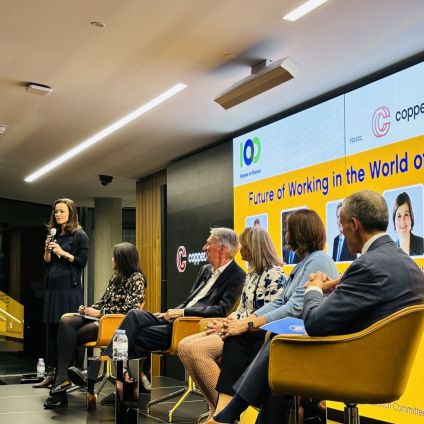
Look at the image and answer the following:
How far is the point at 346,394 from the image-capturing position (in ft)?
7.83

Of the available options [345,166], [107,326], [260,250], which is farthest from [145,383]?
[345,166]

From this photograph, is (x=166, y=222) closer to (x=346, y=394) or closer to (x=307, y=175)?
(x=307, y=175)

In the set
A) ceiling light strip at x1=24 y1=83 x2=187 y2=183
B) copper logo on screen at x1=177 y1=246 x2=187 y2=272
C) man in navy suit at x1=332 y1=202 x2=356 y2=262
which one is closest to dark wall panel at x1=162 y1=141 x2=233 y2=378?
copper logo on screen at x1=177 y1=246 x2=187 y2=272

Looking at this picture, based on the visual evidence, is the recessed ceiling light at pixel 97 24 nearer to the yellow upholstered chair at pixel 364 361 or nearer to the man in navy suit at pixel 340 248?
the man in navy suit at pixel 340 248

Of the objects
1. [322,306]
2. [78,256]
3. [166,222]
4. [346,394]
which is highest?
[166,222]

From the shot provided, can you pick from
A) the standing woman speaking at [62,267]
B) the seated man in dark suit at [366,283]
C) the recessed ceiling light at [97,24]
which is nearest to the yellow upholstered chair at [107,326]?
the standing woman speaking at [62,267]

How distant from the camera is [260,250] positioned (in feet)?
12.9

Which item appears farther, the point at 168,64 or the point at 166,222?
the point at 166,222

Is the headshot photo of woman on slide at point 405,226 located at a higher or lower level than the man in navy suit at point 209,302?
higher

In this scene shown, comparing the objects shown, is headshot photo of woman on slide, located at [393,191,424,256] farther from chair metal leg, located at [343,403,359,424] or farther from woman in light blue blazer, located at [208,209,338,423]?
chair metal leg, located at [343,403,359,424]

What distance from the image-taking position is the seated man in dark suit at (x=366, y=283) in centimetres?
238

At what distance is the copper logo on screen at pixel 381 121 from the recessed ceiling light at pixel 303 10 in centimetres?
122

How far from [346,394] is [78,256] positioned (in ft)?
11.6

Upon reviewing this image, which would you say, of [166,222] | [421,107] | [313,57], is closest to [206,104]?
[313,57]
